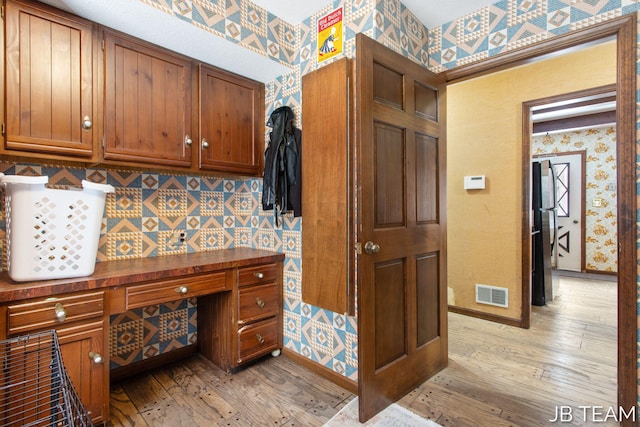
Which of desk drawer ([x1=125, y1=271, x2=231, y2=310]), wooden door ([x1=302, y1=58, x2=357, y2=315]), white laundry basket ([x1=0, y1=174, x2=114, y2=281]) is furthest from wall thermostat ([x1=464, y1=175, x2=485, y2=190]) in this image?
white laundry basket ([x1=0, y1=174, x2=114, y2=281])

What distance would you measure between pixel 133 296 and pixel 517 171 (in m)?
3.46

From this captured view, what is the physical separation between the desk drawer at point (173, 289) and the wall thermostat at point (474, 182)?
273 centimetres

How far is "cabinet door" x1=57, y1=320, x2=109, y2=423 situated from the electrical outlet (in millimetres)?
894

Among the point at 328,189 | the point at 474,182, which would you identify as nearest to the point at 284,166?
the point at 328,189

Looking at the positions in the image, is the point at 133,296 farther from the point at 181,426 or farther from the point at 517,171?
the point at 517,171

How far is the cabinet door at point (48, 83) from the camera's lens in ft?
5.27

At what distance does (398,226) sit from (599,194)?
562 cm

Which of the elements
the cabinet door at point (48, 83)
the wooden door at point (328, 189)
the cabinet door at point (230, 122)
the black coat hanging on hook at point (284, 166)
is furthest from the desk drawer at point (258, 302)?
the cabinet door at point (48, 83)

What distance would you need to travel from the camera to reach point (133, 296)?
1812 millimetres

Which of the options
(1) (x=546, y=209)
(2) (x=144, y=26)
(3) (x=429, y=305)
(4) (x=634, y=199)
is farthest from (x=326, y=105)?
(1) (x=546, y=209)

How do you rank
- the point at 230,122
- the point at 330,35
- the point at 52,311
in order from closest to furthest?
the point at 52,311, the point at 330,35, the point at 230,122

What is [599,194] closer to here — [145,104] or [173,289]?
[173,289]

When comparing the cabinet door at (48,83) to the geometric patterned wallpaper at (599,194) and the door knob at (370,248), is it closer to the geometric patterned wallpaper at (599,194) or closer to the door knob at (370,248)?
the door knob at (370,248)

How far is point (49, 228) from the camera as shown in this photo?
5.19ft
